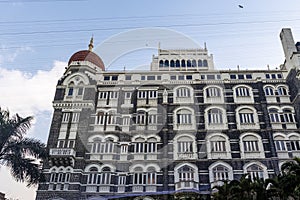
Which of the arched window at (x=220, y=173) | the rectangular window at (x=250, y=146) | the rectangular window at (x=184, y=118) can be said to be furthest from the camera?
the rectangular window at (x=184, y=118)

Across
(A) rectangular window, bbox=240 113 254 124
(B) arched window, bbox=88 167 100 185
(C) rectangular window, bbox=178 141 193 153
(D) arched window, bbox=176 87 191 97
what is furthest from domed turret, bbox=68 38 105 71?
(A) rectangular window, bbox=240 113 254 124

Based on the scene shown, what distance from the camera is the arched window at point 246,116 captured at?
34.9m

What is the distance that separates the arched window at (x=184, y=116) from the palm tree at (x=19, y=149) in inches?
676

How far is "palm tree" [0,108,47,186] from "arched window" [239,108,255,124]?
2225 cm

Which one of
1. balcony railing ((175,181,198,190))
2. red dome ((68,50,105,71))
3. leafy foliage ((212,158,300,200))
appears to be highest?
red dome ((68,50,105,71))

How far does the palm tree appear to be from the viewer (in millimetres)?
20000

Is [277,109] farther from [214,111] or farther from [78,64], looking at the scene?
[78,64]

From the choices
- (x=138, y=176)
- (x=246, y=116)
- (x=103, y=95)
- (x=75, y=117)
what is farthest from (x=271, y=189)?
(x=103, y=95)

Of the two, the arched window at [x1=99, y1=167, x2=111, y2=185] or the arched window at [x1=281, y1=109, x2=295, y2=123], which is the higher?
the arched window at [x1=281, y1=109, x2=295, y2=123]

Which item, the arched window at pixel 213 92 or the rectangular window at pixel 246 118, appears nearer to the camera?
the rectangular window at pixel 246 118

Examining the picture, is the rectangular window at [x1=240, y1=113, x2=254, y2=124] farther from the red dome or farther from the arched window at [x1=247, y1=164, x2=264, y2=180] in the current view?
the red dome

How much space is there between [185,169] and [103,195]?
28.9 ft

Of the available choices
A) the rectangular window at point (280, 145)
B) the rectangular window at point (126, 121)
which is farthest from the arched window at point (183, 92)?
the rectangular window at point (280, 145)

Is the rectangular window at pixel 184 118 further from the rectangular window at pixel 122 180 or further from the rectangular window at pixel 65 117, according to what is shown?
the rectangular window at pixel 65 117
